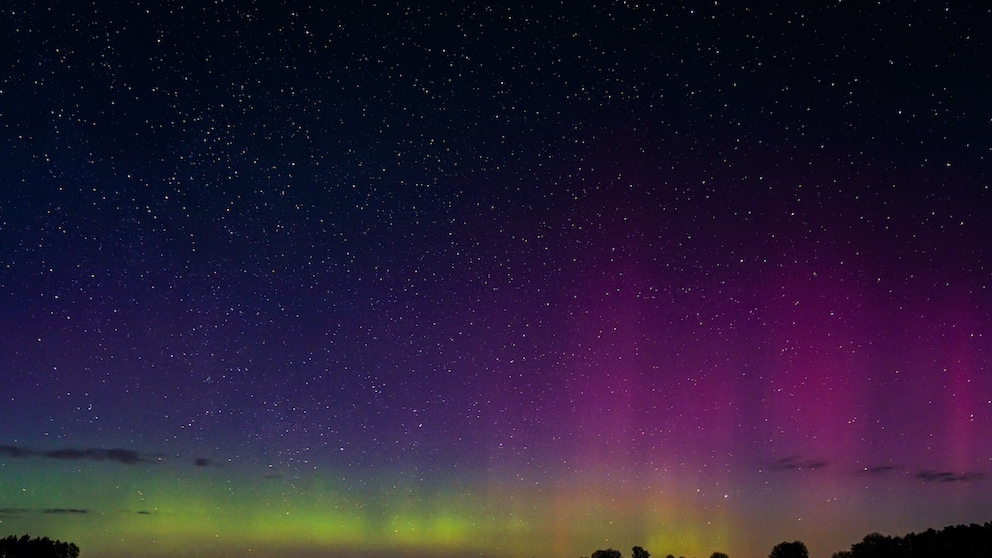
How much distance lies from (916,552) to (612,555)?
43.0 meters

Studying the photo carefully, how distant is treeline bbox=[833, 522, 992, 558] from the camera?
47188 millimetres

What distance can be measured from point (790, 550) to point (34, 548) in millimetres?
72648

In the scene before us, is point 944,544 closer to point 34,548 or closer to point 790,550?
point 790,550

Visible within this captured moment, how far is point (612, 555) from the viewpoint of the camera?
8912cm

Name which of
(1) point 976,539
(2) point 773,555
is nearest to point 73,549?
(2) point 773,555

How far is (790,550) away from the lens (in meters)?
72.7

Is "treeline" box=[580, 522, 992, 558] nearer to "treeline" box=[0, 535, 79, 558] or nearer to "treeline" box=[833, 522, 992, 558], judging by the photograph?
"treeline" box=[833, 522, 992, 558]

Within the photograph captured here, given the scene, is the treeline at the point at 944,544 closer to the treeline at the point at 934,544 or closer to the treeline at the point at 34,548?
the treeline at the point at 934,544

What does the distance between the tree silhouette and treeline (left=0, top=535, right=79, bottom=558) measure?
69.4 m

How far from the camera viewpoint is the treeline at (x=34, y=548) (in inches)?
2566

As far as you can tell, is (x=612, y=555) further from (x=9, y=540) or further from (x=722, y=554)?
(x=9, y=540)

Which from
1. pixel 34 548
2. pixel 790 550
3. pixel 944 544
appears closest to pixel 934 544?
pixel 944 544

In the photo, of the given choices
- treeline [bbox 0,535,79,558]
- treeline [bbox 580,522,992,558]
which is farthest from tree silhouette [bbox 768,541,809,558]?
treeline [bbox 0,535,79,558]

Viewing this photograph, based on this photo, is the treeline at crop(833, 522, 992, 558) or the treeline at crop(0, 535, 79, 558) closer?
the treeline at crop(833, 522, 992, 558)
